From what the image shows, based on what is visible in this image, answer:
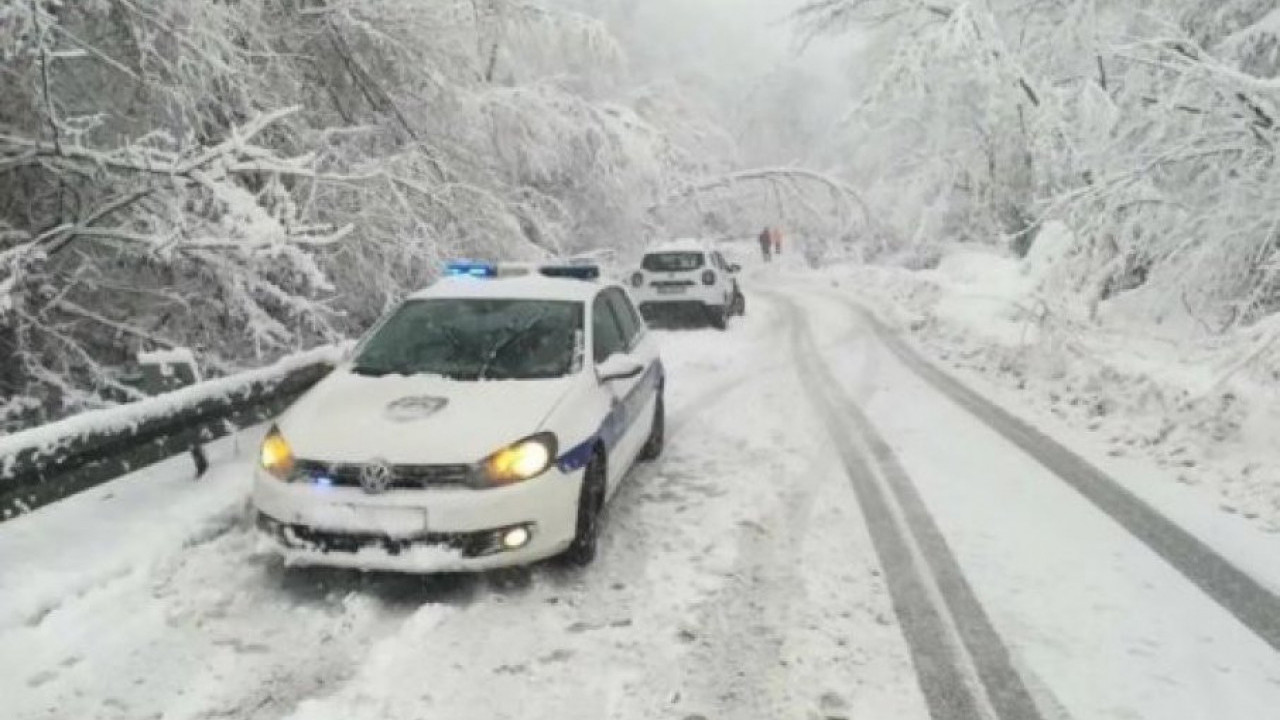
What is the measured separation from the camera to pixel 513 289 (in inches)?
307

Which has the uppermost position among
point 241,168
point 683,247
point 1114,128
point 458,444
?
point 1114,128

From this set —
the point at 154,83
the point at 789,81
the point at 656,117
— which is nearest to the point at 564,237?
the point at 154,83

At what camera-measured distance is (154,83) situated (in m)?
9.09

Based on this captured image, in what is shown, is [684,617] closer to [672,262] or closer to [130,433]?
[130,433]

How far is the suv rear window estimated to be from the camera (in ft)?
65.2

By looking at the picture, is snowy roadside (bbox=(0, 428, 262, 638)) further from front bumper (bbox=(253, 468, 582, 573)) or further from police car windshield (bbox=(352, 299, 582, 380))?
police car windshield (bbox=(352, 299, 582, 380))

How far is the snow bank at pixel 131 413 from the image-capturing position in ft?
18.9

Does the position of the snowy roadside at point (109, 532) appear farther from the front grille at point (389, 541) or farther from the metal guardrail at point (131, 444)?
the front grille at point (389, 541)

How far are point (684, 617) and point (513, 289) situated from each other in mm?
3185

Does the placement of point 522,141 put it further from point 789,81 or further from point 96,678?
point 789,81

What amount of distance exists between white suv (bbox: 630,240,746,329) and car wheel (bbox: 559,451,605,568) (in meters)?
13.3

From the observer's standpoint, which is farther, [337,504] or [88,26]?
[88,26]

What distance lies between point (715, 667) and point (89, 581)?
342 cm

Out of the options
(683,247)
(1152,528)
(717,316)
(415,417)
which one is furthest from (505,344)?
(683,247)
